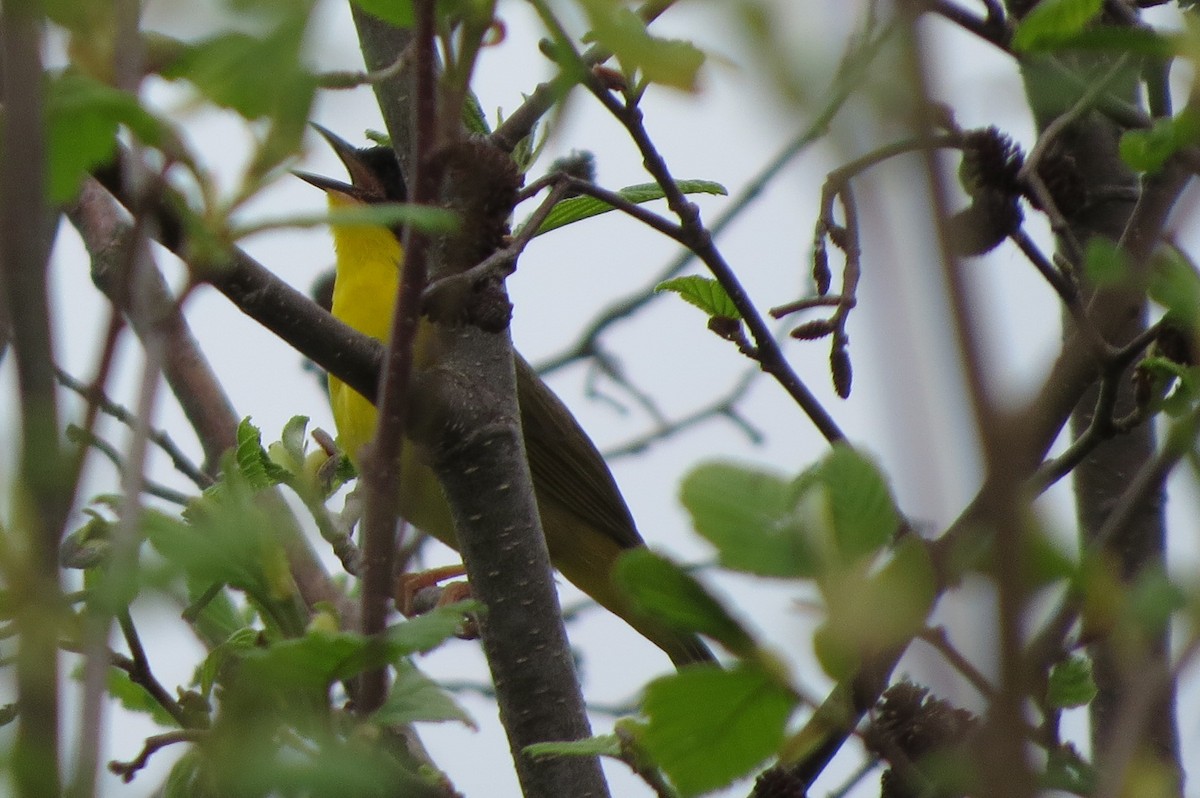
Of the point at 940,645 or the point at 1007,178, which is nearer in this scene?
the point at 940,645

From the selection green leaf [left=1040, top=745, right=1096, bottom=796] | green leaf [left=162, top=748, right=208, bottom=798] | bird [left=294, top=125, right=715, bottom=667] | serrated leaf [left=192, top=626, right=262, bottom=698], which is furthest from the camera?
bird [left=294, top=125, right=715, bottom=667]

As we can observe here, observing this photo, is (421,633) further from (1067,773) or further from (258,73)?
(1067,773)

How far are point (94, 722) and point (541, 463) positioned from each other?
379 cm

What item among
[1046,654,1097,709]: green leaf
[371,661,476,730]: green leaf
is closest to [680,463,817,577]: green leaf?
[371,661,476,730]: green leaf

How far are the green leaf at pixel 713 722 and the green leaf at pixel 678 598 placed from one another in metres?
0.03

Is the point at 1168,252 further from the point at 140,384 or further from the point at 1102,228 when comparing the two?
the point at 1102,228

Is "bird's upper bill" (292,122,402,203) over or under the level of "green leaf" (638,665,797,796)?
over

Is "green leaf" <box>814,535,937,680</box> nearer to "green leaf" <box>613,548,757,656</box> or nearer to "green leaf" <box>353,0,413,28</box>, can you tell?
"green leaf" <box>613,548,757,656</box>

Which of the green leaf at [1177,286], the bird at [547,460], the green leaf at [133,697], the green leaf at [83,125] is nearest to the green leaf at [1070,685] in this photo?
the green leaf at [1177,286]

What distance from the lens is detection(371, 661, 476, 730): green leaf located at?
128cm

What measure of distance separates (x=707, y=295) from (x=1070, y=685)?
0.91 meters

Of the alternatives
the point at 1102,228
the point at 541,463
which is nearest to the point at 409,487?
the point at 1102,228

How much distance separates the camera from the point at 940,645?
0.87 metres

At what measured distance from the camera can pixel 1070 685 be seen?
1394 millimetres
